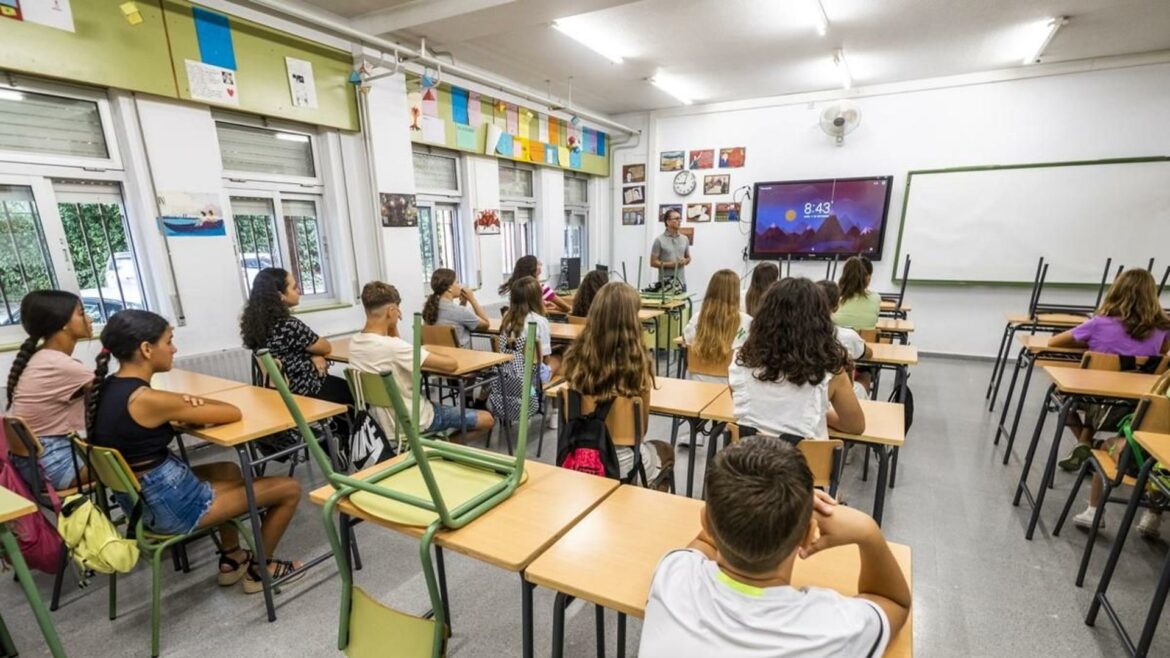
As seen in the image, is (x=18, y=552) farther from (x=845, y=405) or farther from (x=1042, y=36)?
(x=1042, y=36)

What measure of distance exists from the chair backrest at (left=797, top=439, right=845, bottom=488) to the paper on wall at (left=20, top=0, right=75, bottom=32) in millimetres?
3852

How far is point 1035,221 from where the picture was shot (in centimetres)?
509

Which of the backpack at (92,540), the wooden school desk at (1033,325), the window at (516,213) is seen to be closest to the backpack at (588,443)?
the backpack at (92,540)

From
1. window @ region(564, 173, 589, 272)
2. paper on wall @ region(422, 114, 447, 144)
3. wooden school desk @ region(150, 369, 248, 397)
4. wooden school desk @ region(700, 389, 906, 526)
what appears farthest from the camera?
window @ region(564, 173, 589, 272)

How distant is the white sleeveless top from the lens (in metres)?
1.72

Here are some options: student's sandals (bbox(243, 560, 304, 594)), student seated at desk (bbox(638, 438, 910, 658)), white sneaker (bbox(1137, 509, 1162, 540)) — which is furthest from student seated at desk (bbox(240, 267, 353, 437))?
white sneaker (bbox(1137, 509, 1162, 540))

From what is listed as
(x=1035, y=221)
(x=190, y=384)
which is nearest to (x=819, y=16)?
(x=1035, y=221)

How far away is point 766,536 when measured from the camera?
747 millimetres

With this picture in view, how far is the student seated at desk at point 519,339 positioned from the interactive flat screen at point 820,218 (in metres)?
4.06

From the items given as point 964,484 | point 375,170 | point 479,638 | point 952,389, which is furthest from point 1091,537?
point 375,170

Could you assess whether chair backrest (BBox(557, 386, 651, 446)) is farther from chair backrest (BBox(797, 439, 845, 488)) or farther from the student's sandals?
the student's sandals

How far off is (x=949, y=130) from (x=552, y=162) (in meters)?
4.29

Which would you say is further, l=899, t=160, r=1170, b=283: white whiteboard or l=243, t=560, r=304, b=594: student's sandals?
l=899, t=160, r=1170, b=283: white whiteboard

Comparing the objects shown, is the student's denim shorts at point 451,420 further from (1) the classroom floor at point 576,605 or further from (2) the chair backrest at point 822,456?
(2) the chair backrest at point 822,456
